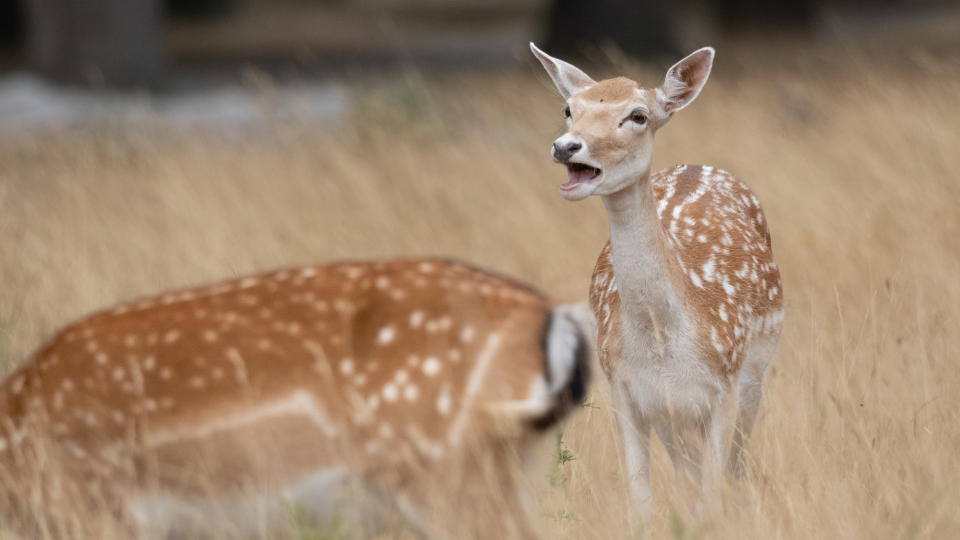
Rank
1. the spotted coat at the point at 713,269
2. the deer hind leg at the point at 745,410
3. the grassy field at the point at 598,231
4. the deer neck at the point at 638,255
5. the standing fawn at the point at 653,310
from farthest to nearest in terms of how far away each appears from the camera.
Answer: the deer hind leg at the point at 745,410
the spotted coat at the point at 713,269
the deer neck at the point at 638,255
the standing fawn at the point at 653,310
the grassy field at the point at 598,231

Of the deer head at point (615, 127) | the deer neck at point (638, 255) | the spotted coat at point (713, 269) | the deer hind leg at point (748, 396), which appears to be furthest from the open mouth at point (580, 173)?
the deer hind leg at point (748, 396)

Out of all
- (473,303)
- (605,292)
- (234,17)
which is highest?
(473,303)

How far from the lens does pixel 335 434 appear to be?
3.29m

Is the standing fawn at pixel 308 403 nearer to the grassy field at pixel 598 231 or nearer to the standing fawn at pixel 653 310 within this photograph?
the grassy field at pixel 598 231

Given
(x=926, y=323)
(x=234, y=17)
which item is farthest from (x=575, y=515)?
(x=234, y=17)

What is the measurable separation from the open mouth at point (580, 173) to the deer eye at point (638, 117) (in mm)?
243

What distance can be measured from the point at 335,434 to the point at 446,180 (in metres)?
6.41

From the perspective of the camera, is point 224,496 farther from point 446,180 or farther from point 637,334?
point 446,180

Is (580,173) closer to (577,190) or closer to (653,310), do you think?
(577,190)


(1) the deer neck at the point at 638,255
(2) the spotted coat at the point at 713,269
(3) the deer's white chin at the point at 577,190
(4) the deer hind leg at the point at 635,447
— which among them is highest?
(3) the deer's white chin at the point at 577,190

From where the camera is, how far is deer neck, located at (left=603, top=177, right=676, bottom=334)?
4602 millimetres

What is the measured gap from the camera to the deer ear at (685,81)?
479cm

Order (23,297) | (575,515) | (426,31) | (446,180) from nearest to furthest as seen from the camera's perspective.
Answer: (575,515)
(23,297)
(446,180)
(426,31)

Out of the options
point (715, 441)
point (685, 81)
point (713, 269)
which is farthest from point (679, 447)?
point (685, 81)
